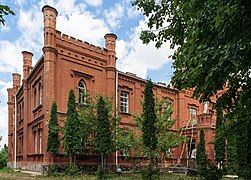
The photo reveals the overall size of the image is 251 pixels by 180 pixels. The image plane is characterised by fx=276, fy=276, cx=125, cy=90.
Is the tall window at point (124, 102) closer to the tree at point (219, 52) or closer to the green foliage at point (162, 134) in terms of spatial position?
the green foliage at point (162, 134)

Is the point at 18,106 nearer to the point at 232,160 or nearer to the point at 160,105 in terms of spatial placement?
the point at 160,105

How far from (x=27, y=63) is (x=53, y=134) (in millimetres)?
10728

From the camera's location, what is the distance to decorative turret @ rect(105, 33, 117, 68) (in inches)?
858

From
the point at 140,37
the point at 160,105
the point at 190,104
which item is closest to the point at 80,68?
the point at 160,105

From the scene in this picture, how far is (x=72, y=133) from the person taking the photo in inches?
667

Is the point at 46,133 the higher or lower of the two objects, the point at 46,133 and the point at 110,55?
the lower

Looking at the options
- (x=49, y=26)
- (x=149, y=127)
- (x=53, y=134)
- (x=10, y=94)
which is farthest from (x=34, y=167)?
(x=10, y=94)

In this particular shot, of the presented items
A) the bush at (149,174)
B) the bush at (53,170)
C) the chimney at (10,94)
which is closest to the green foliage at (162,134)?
the bush at (53,170)

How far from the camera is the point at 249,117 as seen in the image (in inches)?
221

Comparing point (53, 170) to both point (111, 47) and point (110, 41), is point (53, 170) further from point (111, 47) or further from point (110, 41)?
point (110, 41)

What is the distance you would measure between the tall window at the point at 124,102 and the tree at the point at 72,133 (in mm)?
6298

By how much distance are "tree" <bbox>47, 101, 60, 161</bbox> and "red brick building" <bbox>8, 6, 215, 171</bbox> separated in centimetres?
76

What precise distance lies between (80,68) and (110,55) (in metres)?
2.83

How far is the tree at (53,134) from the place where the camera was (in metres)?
17.1
